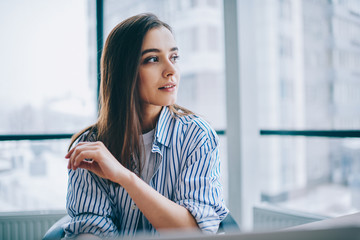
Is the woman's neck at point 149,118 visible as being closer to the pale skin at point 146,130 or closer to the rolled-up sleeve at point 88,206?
the pale skin at point 146,130

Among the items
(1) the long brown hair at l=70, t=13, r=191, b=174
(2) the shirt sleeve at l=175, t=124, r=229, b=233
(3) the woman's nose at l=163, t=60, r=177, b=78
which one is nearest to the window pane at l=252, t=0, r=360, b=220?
(2) the shirt sleeve at l=175, t=124, r=229, b=233

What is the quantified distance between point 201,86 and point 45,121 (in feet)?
4.45

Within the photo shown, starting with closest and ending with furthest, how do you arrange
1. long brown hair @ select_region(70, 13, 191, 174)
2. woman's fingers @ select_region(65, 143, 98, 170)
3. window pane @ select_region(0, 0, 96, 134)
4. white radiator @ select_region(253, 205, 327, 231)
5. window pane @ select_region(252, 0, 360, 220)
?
woman's fingers @ select_region(65, 143, 98, 170) < long brown hair @ select_region(70, 13, 191, 174) < white radiator @ select_region(253, 205, 327, 231) < window pane @ select_region(252, 0, 360, 220) < window pane @ select_region(0, 0, 96, 134)

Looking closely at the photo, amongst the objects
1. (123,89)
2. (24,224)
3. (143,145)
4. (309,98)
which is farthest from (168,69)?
(24,224)

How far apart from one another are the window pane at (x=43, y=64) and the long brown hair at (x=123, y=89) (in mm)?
1057

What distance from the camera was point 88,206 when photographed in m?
1.01

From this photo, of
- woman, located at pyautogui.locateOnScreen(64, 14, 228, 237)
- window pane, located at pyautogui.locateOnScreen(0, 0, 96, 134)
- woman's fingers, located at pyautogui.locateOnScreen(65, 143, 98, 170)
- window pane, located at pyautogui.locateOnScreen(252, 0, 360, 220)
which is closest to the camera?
woman's fingers, located at pyautogui.locateOnScreen(65, 143, 98, 170)

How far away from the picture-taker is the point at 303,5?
6.88 ft

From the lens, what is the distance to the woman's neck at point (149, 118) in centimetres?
126

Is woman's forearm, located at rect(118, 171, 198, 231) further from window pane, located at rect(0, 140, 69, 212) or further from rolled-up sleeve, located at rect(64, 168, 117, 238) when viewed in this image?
window pane, located at rect(0, 140, 69, 212)

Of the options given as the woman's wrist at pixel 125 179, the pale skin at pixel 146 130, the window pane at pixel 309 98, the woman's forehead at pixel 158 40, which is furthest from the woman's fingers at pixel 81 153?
the window pane at pixel 309 98

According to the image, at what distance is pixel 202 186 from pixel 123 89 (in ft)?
1.73

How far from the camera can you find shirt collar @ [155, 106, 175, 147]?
115cm

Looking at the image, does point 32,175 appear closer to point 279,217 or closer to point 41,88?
point 41,88
